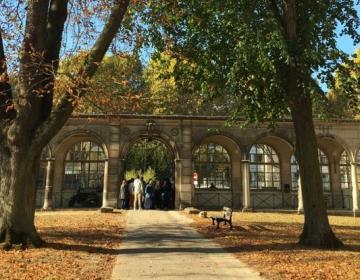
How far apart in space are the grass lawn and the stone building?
8922 millimetres

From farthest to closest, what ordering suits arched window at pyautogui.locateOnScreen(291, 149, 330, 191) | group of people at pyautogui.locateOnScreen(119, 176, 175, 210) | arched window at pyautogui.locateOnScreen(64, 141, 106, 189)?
arched window at pyautogui.locateOnScreen(291, 149, 330, 191) < arched window at pyautogui.locateOnScreen(64, 141, 106, 189) < group of people at pyautogui.locateOnScreen(119, 176, 175, 210)

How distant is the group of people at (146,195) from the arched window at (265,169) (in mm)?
5496

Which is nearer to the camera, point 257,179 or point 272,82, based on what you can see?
point 272,82

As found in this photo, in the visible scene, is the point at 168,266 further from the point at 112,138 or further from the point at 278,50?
the point at 112,138

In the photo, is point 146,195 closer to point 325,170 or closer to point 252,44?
point 325,170

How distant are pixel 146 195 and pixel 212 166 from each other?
4.82 m

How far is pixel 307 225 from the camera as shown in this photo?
1090 centimetres

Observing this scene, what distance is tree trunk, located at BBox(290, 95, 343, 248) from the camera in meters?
10.7

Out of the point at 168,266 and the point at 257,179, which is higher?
the point at 257,179

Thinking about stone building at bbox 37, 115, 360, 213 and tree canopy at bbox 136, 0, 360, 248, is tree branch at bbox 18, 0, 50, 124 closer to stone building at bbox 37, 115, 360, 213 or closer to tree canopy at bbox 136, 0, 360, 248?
tree canopy at bbox 136, 0, 360, 248

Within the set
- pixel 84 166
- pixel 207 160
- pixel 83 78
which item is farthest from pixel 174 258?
pixel 84 166

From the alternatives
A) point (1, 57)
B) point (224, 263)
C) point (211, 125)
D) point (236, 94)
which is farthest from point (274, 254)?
point (211, 125)

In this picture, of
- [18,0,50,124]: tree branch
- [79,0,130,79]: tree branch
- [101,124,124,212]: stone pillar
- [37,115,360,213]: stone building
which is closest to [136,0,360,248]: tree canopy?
[79,0,130,79]: tree branch

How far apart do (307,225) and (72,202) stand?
656 inches
